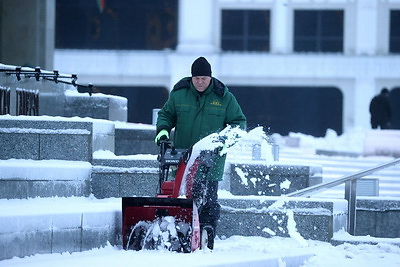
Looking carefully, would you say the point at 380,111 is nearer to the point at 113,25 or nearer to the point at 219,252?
the point at 113,25

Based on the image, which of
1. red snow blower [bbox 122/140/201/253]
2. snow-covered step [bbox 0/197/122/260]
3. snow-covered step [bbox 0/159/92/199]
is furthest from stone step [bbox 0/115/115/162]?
red snow blower [bbox 122/140/201/253]

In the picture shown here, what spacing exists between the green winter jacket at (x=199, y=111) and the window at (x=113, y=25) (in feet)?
97.1

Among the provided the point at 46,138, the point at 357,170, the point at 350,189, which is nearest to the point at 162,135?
the point at 46,138

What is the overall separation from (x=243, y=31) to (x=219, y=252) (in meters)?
30.3

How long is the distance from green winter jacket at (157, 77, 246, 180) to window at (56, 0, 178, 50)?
2961 centimetres

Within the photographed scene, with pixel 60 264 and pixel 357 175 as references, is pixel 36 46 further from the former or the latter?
pixel 60 264

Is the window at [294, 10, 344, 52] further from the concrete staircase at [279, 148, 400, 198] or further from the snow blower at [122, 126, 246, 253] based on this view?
the snow blower at [122, 126, 246, 253]

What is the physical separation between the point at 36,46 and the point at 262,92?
70.9 ft

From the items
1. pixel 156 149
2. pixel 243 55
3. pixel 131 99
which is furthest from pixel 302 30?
pixel 156 149

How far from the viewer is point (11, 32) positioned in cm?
1775

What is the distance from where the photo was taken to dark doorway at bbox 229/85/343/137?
38625 millimetres

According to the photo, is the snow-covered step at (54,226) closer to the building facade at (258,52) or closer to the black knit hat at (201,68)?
the black knit hat at (201,68)

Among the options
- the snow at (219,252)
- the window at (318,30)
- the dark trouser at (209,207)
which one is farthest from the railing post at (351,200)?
the window at (318,30)

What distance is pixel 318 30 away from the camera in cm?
3916
